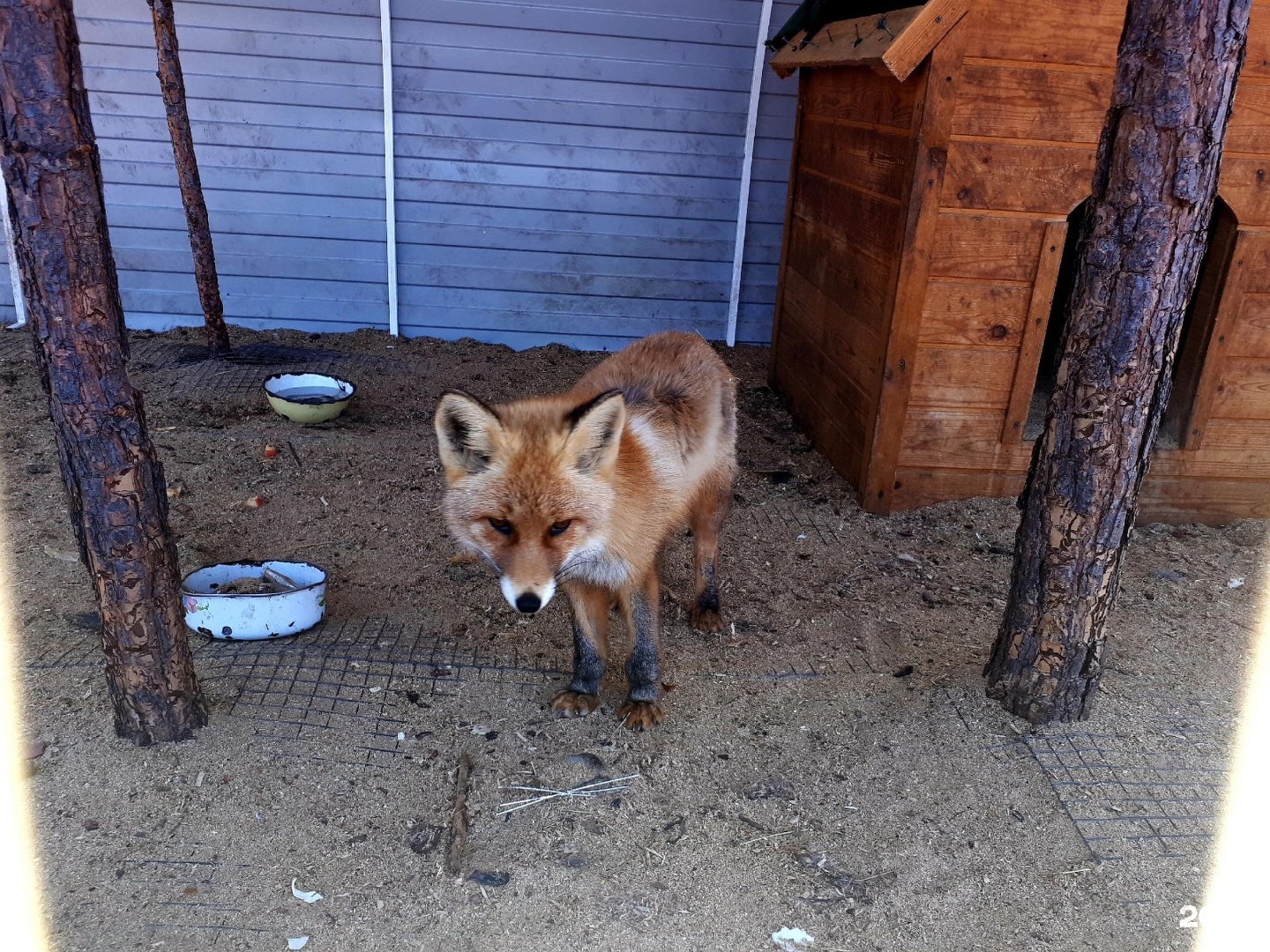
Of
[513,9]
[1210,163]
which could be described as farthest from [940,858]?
[513,9]

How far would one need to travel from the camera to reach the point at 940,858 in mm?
2248

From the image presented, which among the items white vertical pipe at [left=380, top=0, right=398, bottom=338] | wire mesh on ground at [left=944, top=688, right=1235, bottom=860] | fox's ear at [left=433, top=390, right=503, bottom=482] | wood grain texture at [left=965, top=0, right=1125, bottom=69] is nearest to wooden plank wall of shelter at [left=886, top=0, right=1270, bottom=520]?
wood grain texture at [left=965, top=0, right=1125, bottom=69]

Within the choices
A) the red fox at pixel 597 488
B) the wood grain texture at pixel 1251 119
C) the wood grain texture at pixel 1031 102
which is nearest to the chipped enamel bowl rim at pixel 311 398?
Result: the red fox at pixel 597 488

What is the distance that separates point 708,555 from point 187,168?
458cm

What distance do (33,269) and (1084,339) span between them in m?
2.74

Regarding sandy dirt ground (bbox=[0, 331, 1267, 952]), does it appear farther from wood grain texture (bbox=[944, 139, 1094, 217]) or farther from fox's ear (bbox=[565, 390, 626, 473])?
wood grain texture (bbox=[944, 139, 1094, 217])

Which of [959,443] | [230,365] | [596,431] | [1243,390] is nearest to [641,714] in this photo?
[596,431]

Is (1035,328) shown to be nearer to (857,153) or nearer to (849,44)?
(857,153)

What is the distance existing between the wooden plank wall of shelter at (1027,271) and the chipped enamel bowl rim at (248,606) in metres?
2.83

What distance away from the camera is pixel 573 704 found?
110 inches

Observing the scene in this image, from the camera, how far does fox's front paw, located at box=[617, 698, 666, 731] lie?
2744 mm

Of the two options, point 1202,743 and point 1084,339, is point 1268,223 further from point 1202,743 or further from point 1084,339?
point 1202,743

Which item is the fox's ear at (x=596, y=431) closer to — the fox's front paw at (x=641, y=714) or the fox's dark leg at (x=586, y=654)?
the fox's dark leg at (x=586, y=654)

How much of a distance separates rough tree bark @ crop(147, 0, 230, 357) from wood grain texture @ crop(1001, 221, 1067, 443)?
204 inches
